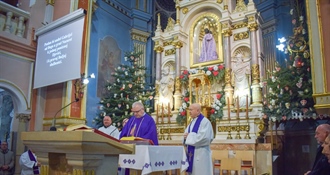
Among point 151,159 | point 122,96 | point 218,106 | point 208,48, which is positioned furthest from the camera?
point 122,96

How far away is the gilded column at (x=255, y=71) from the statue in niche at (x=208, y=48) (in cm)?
137

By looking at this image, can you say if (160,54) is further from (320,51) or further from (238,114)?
(320,51)

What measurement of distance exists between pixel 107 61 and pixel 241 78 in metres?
5.36

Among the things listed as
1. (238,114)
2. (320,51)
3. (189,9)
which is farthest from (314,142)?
(189,9)

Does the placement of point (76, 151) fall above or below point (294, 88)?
below

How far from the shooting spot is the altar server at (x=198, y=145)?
4.61 m

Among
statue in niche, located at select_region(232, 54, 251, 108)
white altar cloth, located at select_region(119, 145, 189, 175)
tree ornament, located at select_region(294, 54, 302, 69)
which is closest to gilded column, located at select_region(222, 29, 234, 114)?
statue in niche, located at select_region(232, 54, 251, 108)

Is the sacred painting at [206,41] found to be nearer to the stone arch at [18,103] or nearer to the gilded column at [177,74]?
the gilded column at [177,74]

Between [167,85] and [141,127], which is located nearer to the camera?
[141,127]

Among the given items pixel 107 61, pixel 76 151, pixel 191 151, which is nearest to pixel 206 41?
pixel 107 61

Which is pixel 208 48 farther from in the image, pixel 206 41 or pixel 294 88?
pixel 294 88

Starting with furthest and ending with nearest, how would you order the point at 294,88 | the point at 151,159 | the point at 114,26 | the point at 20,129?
the point at 114,26
the point at 20,129
the point at 294,88
the point at 151,159

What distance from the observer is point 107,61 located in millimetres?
11219

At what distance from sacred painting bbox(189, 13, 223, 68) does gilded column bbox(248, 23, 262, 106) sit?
1166 millimetres
